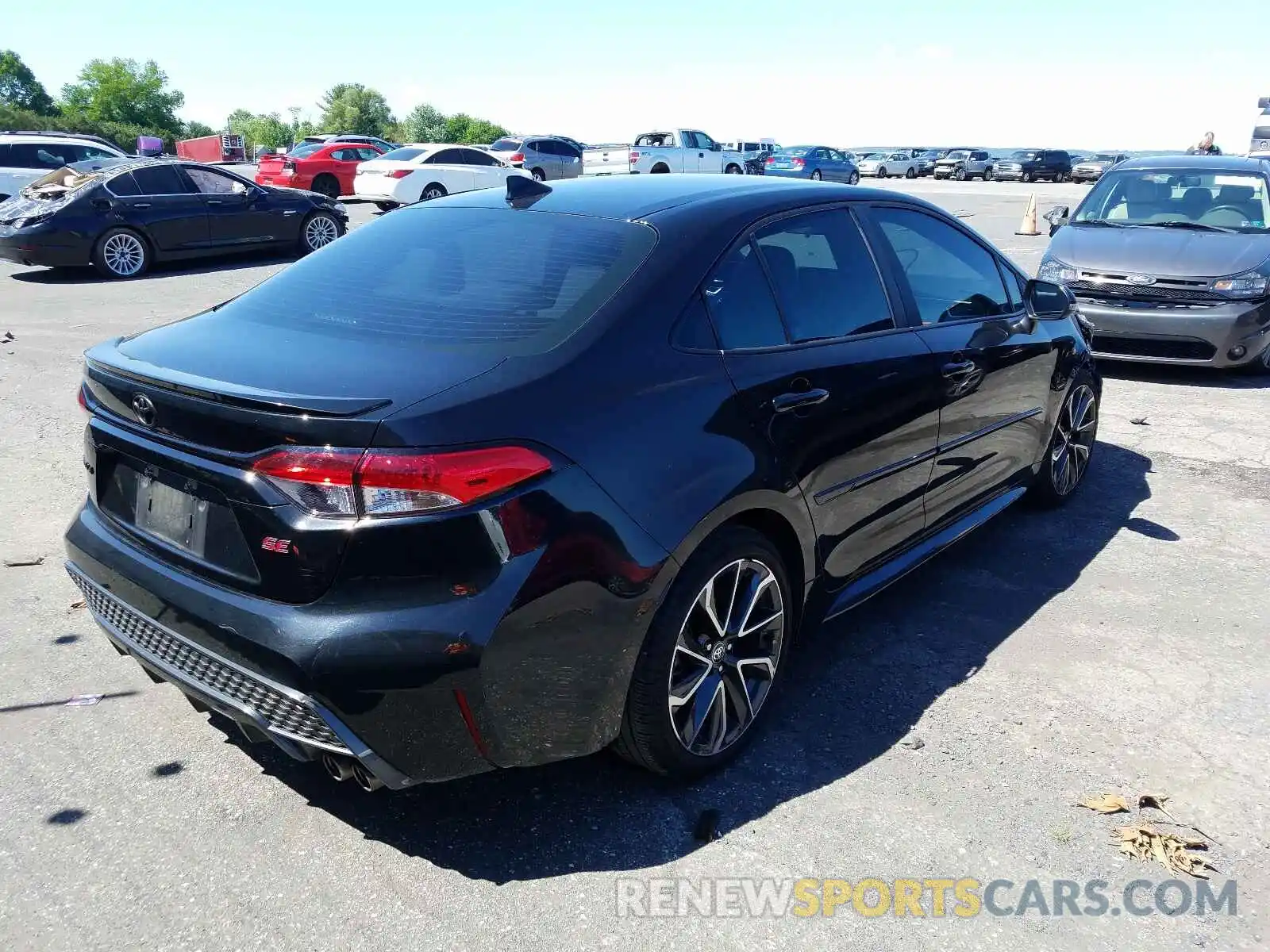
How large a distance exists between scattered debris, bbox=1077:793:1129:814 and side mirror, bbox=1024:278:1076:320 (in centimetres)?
252

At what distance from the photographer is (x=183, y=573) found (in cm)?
261

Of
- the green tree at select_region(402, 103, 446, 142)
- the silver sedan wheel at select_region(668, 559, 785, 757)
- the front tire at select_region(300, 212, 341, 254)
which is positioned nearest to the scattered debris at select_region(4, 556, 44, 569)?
the silver sedan wheel at select_region(668, 559, 785, 757)

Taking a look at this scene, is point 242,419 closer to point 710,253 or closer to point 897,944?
point 710,253

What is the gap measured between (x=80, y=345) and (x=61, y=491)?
414cm

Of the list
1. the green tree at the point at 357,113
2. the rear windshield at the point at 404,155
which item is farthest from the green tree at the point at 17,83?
the rear windshield at the point at 404,155

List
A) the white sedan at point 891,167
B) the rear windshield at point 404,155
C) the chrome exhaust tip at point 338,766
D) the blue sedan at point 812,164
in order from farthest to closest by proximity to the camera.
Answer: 1. the white sedan at point 891,167
2. the blue sedan at point 812,164
3. the rear windshield at point 404,155
4. the chrome exhaust tip at point 338,766

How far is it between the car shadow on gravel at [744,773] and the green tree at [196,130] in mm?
102198

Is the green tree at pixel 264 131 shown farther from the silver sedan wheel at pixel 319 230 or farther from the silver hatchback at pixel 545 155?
the silver sedan wheel at pixel 319 230

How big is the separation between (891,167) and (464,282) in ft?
168

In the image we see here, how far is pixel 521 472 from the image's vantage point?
2381 millimetres

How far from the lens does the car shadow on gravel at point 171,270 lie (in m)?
12.9

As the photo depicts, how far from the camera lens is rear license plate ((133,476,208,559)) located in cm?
255

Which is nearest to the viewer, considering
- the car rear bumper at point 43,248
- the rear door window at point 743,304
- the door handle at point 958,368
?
the rear door window at point 743,304

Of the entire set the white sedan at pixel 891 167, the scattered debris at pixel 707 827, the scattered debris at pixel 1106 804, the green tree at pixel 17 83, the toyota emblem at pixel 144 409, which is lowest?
the scattered debris at pixel 707 827
